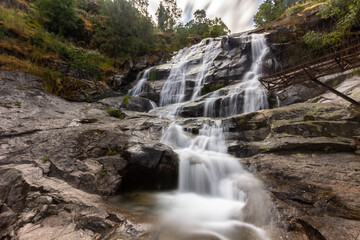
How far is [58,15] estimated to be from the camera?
720 inches

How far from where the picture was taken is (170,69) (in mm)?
18875

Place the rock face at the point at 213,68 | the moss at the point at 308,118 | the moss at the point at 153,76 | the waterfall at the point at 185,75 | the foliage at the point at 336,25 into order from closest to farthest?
the moss at the point at 308,118 < the foliage at the point at 336,25 < the rock face at the point at 213,68 < the waterfall at the point at 185,75 < the moss at the point at 153,76

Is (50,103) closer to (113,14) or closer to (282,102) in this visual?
(282,102)

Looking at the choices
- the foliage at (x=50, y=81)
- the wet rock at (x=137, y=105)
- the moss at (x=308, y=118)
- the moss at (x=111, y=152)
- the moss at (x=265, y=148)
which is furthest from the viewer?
the wet rock at (x=137, y=105)

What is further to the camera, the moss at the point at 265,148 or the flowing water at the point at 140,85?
the flowing water at the point at 140,85

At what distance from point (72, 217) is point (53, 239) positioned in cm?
51

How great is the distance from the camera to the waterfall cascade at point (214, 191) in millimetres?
3469

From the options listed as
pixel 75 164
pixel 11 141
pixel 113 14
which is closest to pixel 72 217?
pixel 75 164

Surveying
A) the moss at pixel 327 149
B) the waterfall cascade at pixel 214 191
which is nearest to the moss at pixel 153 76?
the waterfall cascade at pixel 214 191

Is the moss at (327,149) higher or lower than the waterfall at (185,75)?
lower

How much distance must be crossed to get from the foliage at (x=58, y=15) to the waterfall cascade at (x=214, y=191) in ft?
65.9

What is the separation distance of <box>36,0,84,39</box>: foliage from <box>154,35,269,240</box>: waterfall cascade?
65.9 feet

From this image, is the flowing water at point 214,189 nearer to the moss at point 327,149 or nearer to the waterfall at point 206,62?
the moss at point 327,149

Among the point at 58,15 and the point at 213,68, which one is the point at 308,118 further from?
the point at 58,15
